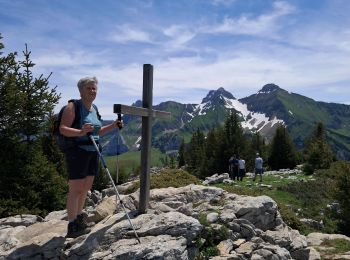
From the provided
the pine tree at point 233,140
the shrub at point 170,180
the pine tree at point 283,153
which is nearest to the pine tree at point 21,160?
the shrub at point 170,180

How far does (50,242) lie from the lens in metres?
8.58

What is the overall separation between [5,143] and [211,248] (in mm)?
9989

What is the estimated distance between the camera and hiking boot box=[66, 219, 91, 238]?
29.2 feet

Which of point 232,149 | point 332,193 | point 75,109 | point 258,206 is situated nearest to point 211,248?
point 258,206

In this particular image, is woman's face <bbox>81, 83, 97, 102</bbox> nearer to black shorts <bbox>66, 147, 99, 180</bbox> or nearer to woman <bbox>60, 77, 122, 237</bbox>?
woman <bbox>60, 77, 122, 237</bbox>

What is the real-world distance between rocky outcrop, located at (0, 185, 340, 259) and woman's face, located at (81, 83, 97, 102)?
8.98 feet

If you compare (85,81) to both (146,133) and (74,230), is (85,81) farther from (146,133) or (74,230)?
(74,230)

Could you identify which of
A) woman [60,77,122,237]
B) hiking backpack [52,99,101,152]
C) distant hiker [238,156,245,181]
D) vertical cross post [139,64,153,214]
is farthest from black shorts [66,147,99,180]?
distant hiker [238,156,245,181]

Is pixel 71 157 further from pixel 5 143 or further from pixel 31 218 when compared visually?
pixel 5 143

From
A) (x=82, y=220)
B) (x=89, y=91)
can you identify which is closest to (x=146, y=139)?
(x=89, y=91)

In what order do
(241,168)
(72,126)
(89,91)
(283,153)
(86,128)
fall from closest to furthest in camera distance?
(86,128)
(72,126)
(89,91)
(241,168)
(283,153)

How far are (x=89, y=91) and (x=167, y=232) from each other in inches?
128

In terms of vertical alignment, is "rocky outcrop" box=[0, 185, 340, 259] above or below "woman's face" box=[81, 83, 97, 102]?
below

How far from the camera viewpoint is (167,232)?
8695mm
